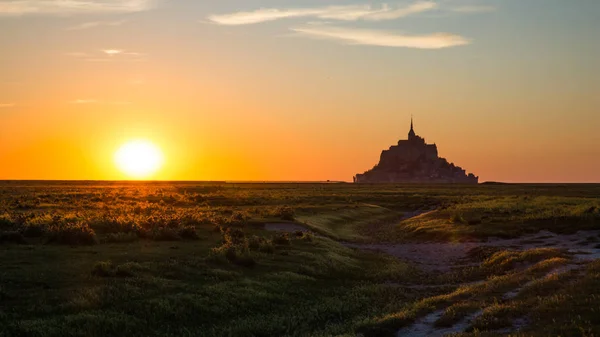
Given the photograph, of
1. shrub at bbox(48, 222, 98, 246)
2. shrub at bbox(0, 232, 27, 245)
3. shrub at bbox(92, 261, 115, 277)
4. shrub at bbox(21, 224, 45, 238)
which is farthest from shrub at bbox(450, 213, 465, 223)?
shrub at bbox(92, 261, 115, 277)

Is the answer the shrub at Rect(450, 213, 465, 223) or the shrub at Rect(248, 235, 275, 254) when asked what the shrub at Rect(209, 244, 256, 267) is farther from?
the shrub at Rect(450, 213, 465, 223)

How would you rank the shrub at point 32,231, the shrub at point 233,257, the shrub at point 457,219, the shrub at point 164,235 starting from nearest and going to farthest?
the shrub at point 233,257 < the shrub at point 32,231 < the shrub at point 164,235 < the shrub at point 457,219

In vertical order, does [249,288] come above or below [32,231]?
below

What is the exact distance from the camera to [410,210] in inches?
4486

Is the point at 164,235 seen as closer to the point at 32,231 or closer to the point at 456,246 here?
the point at 32,231

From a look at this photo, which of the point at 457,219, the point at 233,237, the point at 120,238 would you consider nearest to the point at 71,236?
the point at 120,238

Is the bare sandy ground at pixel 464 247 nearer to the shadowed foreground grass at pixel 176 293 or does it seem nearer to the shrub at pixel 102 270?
the shadowed foreground grass at pixel 176 293

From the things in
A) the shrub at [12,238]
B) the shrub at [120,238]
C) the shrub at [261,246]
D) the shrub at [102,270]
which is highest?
the shrub at [12,238]

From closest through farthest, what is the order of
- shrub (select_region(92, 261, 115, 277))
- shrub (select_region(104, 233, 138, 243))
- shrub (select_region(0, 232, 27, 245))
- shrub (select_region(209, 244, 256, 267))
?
shrub (select_region(92, 261, 115, 277)), shrub (select_region(209, 244, 256, 267)), shrub (select_region(0, 232, 27, 245)), shrub (select_region(104, 233, 138, 243))

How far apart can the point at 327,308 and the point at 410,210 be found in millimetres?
92157

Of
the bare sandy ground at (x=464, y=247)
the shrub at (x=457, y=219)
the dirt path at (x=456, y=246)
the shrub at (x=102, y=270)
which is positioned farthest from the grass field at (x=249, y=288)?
the shrub at (x=457, y=219)

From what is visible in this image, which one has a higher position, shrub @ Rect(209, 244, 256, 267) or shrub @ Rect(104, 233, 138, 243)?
shrub @ Rect(104, 233, 138, 243)

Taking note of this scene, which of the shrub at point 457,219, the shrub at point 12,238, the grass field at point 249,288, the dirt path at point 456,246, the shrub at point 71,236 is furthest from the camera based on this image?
the shrub at point 457,219

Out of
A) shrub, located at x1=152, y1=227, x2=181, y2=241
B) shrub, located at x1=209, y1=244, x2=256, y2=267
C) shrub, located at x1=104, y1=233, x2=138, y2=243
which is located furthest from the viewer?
shrub, located at x1=152, y1=227, x2=181, y2=241
